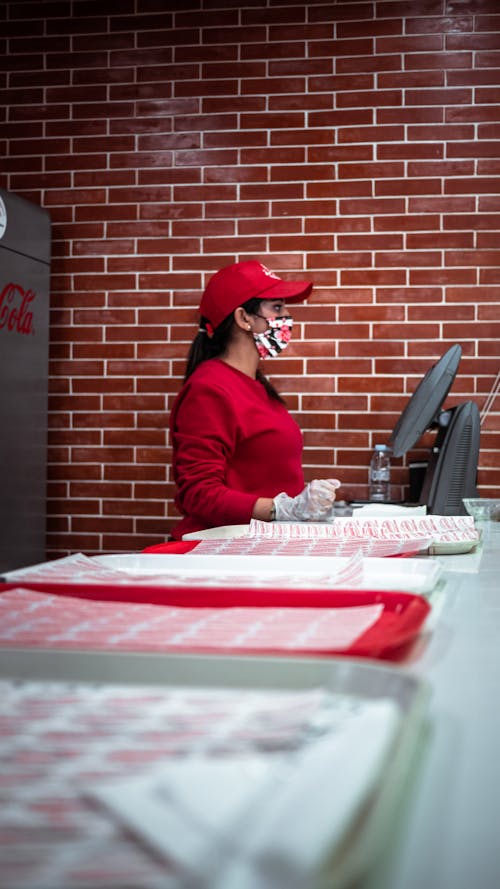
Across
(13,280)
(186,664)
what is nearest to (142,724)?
(186,664)

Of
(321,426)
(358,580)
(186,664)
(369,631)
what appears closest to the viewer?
(186,664)

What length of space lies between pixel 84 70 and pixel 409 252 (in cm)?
147

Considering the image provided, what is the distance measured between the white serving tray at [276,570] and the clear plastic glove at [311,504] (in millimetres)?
642

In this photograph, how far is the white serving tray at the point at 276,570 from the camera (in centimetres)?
87

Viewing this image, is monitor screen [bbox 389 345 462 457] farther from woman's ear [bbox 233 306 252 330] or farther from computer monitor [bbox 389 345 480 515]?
woman's ear [bbox 233 306 252 330]

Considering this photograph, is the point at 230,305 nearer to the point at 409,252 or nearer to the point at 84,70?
the point at 409,252

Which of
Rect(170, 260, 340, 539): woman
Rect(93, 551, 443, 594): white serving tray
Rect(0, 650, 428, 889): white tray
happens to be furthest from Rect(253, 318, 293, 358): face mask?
Rect(0, 650, 428, 889): white tray

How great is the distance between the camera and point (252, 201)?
10.9 feet

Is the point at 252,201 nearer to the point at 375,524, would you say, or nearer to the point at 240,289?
the point at 240,289

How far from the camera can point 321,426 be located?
328 cm

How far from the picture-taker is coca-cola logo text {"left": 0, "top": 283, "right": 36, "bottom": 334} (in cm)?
304

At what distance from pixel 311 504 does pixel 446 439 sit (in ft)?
3.00

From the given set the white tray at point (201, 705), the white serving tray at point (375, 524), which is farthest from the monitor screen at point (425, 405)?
the white tray at point (201, 705)

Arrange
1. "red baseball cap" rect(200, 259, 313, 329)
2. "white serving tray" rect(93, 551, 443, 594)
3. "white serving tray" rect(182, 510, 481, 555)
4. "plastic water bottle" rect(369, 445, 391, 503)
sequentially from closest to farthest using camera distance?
"white serving tray" rect(93, 551, 443, 594) → "white serving tray" rect(182, 510, 481, 555) → "red baseball cap" rect(200, 259, 313, 329) → "plastic water bottle" rect(369, 445, 391, 503)
